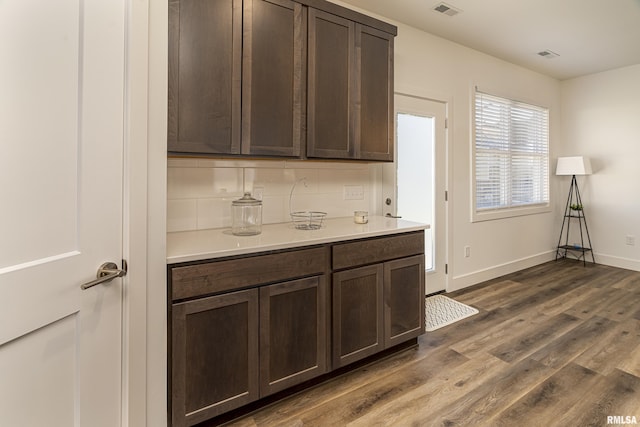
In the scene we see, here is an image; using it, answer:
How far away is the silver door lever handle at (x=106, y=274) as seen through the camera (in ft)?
3.61

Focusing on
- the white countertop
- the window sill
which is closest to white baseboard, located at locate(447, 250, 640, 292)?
the window sill

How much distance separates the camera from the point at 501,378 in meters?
2.02

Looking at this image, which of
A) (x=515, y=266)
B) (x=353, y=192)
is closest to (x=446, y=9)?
(x=353, y=192)

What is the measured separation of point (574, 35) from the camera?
130 inches

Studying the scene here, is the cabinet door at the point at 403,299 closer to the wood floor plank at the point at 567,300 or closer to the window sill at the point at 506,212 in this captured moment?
the wood floor plank at the point at 567,300

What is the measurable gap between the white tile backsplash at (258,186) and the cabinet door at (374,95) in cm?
38

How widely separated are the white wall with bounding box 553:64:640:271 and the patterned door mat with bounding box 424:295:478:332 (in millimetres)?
3031

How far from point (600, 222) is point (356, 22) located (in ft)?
15.4

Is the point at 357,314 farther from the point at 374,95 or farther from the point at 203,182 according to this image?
the point at 374,95

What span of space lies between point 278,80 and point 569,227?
204 inches

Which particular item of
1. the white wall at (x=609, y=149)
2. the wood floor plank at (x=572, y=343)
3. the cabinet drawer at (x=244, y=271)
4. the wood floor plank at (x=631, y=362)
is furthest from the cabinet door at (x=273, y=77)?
the white wall at (x=609, y=149)

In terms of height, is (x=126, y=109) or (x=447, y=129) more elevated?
(x=447, y=129)

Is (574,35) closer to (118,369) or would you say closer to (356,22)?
(356,22)

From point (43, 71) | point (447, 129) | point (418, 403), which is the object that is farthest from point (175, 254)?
point (447, 129)
